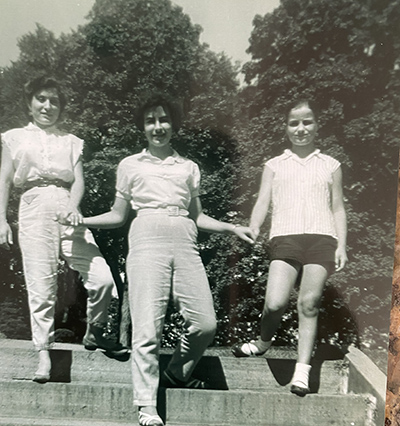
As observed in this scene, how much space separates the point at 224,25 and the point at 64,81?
24.9 inches

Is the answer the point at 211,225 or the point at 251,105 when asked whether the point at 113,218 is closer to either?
the point at 211,225

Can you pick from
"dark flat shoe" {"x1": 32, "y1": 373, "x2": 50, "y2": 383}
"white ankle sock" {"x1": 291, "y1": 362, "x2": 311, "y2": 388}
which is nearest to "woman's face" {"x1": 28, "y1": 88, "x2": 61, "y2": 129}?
"dark flat shoe" {"x1": 32, "y1": 373, "x2": 50, "y2": 383}

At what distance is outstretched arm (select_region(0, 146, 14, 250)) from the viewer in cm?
187

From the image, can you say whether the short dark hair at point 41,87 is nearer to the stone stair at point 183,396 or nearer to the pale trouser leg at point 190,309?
the pale trouser leg at point 190,309

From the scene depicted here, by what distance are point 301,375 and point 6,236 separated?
119 cm

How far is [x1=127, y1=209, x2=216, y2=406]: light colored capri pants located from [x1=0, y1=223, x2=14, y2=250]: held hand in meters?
0.44

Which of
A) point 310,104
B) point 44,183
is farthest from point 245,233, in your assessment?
point 44,183

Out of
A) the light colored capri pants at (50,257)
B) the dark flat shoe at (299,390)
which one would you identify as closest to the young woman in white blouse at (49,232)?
the light colored capri pants at (50,257)

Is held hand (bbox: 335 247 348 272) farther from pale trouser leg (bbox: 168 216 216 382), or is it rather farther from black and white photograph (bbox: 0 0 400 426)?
pale trouser leg (bbox: 168 216 216 382)

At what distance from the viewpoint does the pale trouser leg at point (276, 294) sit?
6.20ft

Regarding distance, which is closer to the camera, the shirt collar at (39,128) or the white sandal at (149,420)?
the white sandal at (149,420)

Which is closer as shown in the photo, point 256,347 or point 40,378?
point 40,378

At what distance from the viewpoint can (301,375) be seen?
6.14 feet

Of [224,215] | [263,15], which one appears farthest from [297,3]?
[224,215]
